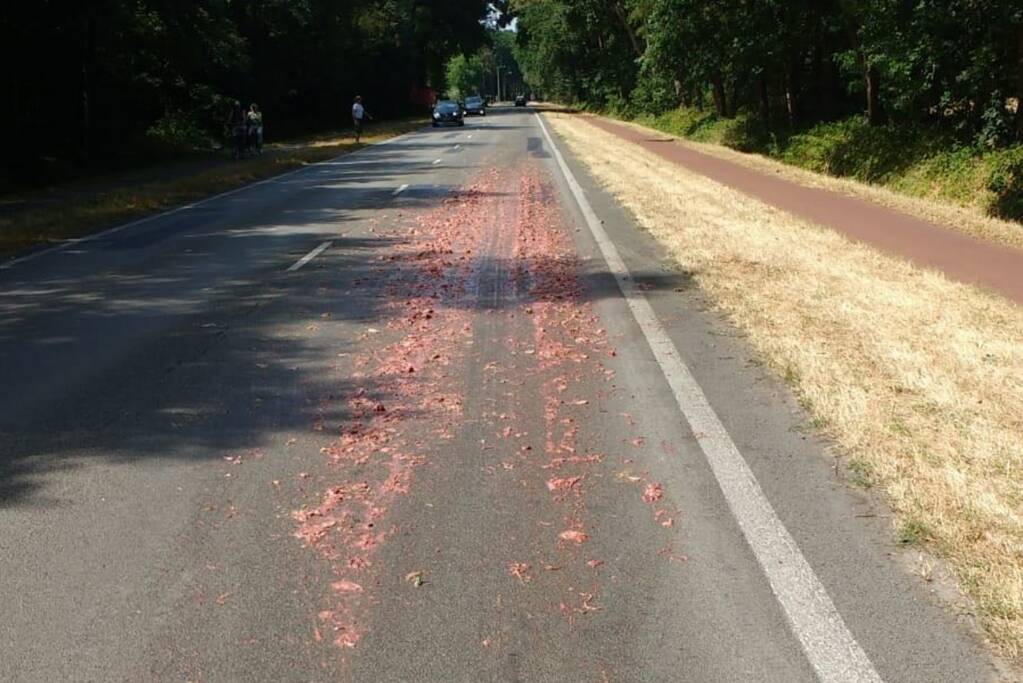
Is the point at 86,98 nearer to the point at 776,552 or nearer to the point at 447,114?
the point at 776,552

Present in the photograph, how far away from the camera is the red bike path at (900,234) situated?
11070 mm

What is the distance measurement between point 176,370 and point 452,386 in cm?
200

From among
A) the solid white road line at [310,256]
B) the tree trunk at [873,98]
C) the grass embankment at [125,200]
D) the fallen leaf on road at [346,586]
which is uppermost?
the tree trunk at [873,98]

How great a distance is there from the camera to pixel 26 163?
2430cm

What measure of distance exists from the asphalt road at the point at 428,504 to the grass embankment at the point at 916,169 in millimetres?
8954

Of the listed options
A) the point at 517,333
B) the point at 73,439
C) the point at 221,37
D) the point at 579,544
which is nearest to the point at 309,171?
the point at 221,37

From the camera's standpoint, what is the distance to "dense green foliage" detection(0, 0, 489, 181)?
25.9 m

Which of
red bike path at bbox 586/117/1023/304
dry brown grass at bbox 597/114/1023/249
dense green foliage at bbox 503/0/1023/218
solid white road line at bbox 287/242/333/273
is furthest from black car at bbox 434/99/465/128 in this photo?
solid white road line at bbox 287/242/333/273

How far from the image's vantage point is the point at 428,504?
4867 millimetres

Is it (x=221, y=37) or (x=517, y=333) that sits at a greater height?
(x=221, y=37)

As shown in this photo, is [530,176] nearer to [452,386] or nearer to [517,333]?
[517,333]

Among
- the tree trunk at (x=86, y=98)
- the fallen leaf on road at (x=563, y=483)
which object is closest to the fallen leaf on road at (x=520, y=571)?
the fallen leaf on road at (x=563, y=483)

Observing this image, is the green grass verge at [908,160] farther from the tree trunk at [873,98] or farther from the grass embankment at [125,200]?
the grass embankment at [125,200]

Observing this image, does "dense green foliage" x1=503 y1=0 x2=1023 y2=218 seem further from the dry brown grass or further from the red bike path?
the red bike path
